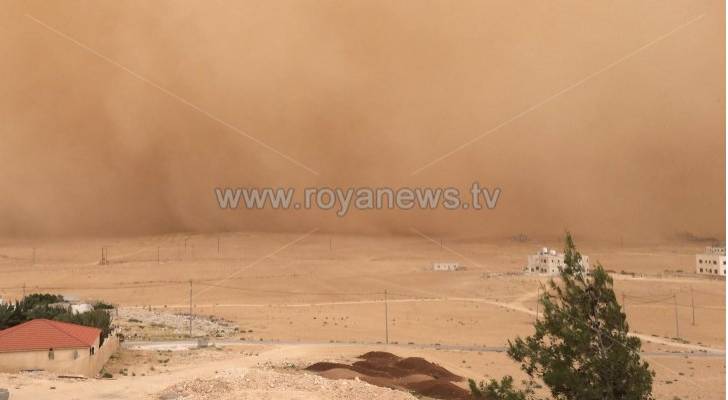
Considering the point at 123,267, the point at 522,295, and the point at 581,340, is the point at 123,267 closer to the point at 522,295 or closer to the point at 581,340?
the point at 522,295

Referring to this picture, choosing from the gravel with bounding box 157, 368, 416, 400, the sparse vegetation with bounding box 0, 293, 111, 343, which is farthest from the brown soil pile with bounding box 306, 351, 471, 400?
the sparse vegetation with bounding box 0, 293, 111, 343

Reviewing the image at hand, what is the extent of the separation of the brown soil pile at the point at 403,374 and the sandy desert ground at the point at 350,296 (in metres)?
0.78

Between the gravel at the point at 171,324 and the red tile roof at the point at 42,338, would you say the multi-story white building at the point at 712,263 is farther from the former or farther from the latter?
the red tile roof at the point at 42,338

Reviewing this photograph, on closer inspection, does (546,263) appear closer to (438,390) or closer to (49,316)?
(49,316)

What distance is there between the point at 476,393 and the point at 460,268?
30.2 meters

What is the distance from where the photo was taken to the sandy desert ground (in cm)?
1220

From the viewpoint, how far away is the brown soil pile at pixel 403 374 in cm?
865

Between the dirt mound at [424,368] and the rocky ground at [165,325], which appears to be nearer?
the dirt mound at [424,368]

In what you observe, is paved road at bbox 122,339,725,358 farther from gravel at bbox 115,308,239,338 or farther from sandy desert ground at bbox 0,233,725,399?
gravel at bbox 115,308,239,338

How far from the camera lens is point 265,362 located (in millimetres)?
10766

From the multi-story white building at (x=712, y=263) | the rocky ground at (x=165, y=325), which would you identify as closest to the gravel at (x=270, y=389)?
the rocky ground at (x=165, y=325)

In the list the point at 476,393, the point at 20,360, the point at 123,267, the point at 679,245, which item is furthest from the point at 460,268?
the point at 476,393

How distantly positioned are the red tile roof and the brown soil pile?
334 centimetres

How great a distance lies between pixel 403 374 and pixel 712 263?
27.7 m
